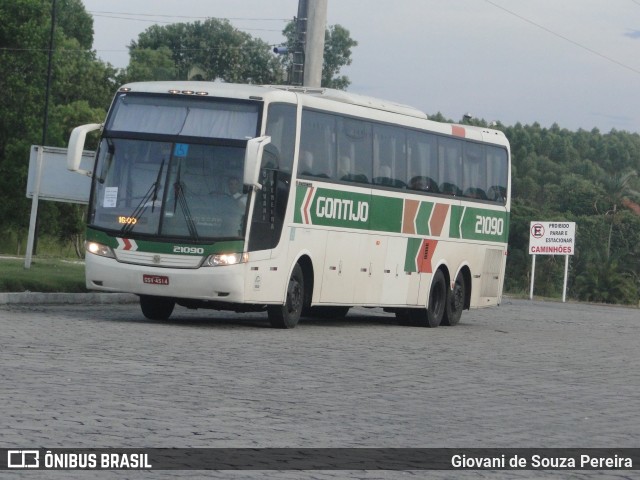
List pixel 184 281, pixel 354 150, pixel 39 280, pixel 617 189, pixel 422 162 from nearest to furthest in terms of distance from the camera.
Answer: pixel 184 281 < pixel 354 150 < pixel 422 162 < pixel 39 280 < pixel 617 189

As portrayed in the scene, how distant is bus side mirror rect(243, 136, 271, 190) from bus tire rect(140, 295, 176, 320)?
3.01 m

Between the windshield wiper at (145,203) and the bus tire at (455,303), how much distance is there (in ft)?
26.8

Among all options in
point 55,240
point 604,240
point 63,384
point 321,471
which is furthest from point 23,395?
point 604,240

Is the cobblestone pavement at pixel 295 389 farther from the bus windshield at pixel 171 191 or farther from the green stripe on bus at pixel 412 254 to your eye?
the green stripe on bus at pixel 412 254

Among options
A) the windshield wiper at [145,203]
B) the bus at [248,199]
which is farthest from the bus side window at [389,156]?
the windshield wiper at [145,203]

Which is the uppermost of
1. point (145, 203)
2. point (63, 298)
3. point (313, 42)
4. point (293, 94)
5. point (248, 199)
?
point (313, 42)

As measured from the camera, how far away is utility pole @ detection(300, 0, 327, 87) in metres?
33.3

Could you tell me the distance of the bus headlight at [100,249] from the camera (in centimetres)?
2114

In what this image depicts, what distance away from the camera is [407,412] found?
11.7 meters

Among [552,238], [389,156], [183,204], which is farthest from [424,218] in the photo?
[552,238]

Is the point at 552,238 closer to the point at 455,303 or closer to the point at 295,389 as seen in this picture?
the point at 455,303

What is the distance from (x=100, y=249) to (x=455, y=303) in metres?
8.77

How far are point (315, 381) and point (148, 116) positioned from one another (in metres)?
8.60

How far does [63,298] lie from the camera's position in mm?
25656
